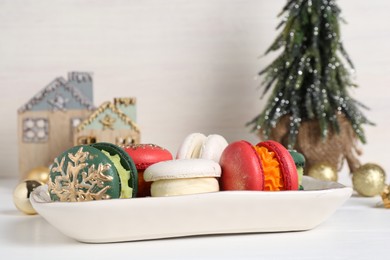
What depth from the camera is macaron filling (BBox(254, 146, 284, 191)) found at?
2.62 ft

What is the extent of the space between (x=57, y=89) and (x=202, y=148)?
0.56m

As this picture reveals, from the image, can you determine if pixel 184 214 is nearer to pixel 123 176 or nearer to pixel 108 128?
pixel 123 176

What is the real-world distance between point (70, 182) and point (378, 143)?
3.23ft

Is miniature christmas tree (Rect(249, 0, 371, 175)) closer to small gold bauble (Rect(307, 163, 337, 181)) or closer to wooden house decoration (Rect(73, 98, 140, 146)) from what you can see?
small gold bauble (Rect(307, 163, 337, 181))

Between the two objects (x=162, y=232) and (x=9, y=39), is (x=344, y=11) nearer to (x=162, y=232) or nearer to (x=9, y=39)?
(x=9, y=39)

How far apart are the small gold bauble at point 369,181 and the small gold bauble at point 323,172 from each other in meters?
0.05

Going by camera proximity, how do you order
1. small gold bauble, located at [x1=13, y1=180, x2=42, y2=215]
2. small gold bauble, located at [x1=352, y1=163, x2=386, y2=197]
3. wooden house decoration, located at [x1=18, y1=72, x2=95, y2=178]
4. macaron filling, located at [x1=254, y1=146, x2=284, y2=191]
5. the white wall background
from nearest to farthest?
macaron filling, located at [x1=254, y1=146, x2=284, y2=191] < small gold bauble, located at [x1=13, y1=180, x2=42, y2=215] < small gold bauble, located at [x1=352, y1=163, x2=386, y2=197] < wooden house decoration, located at [x1=18, y1=72, x2=95, y2=178] < the white wall background

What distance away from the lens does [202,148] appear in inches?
35.5

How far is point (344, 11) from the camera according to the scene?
152cm

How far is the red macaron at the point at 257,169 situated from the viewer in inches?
30.8

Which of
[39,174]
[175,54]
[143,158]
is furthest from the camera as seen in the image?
[175,54]

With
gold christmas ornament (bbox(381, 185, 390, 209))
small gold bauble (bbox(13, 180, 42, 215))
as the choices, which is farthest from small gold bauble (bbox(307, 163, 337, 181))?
small gold bauble (bbox(13, 180, 42, 215))

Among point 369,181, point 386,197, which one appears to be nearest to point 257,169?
point 386,197

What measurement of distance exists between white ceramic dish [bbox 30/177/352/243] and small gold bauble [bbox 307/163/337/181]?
40 centimetres
